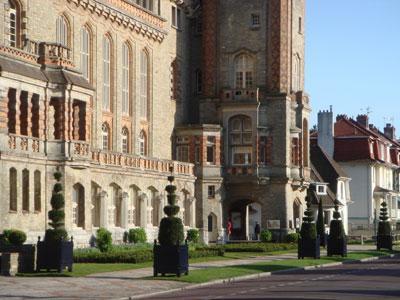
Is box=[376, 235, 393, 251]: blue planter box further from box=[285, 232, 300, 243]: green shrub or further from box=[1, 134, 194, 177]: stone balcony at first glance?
box=[1, 134, 194, 177]: stone balcony

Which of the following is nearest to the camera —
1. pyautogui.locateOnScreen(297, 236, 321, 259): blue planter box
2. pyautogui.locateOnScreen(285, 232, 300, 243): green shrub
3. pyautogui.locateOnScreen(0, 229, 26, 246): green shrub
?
pyautogui.locateOnScreen(0, 229, 26, 246): green shrub

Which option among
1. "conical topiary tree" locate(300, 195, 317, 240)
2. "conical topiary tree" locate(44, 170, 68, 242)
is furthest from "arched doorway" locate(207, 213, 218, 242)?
"conical topiary tree" locate(44, 170, 68, 242)

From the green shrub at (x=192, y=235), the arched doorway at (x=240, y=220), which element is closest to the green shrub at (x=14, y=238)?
the green shrub at (x=192, y=235)

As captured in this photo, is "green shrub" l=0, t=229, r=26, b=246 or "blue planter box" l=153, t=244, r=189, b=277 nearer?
"blue planter box" l=153, t=244, r=189, b=277

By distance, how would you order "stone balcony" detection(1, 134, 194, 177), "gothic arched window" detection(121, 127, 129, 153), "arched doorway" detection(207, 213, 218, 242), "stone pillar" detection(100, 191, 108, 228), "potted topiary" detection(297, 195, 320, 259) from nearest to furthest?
"stone balcony" detection(1, 134, 194, 177) → "potted topiary" detection(297, 195, 320, 259) → "stone pillar" detection(100, 191, 108, 228) → "gothic arched window" detection(121, 127, 129, 153) → "arched doorway" detection(207, 213, 218, 242)

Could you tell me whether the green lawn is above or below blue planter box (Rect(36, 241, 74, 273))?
below

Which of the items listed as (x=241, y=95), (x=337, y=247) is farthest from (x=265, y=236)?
(x=337, y=247)

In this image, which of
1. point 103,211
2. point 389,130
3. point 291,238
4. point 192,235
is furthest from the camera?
point 389,130

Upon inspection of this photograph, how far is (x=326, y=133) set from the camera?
389 feet

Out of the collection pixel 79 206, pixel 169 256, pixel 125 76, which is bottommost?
pixel 169 256

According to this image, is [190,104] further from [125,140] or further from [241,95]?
[125,140]

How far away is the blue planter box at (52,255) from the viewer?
4281 cm

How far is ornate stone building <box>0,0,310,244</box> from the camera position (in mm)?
70875

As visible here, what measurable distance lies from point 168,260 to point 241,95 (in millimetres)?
46046
